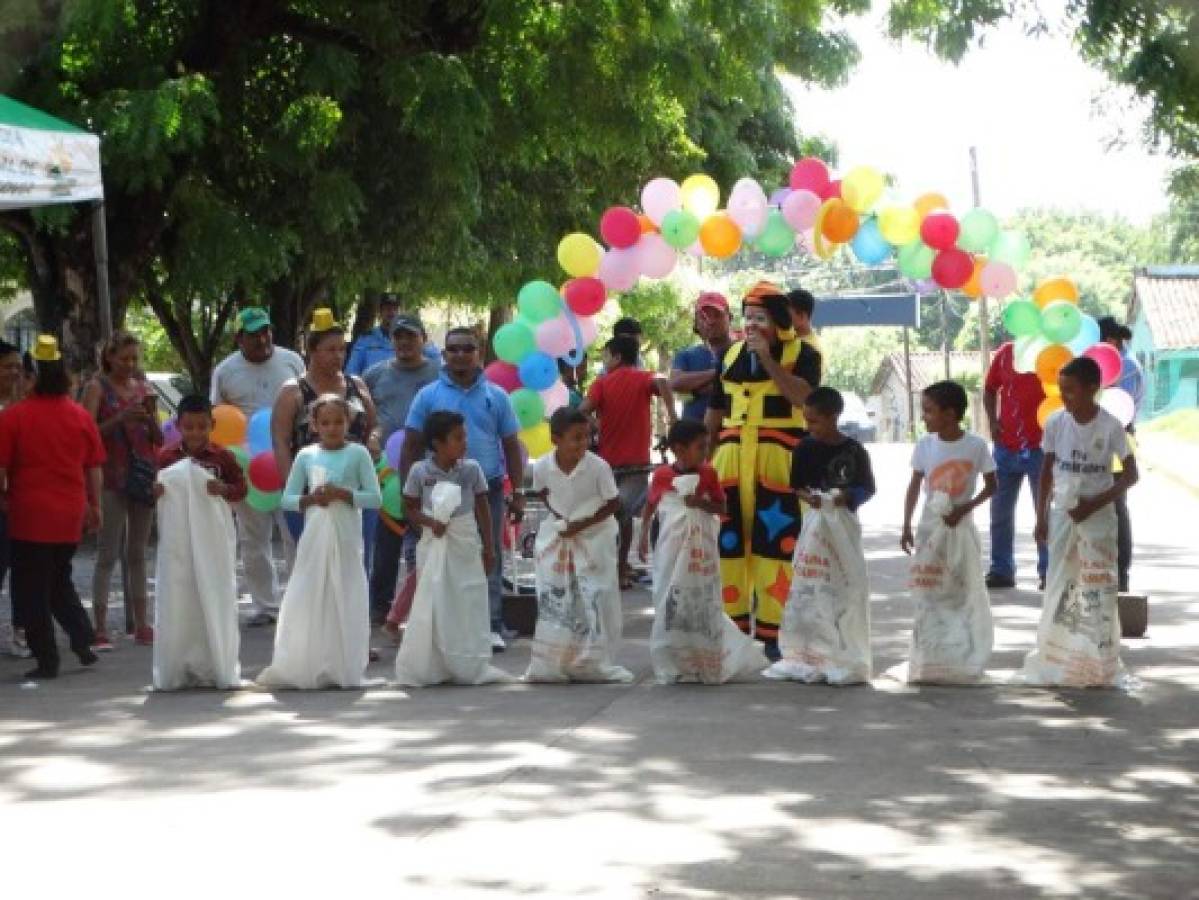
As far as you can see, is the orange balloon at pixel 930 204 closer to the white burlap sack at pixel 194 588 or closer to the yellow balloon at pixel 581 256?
the yellow balloon at pixel 581 256

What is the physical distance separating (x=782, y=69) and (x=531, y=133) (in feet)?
11.1

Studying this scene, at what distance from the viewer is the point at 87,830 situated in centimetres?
731

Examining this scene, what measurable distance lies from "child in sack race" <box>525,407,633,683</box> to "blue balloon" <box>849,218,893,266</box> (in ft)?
13.4

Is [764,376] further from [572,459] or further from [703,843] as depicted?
[703,843]

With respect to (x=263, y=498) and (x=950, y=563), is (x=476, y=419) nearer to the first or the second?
(x=263, y=498)

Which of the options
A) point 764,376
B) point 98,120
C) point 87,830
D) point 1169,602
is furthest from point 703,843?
point 98,120

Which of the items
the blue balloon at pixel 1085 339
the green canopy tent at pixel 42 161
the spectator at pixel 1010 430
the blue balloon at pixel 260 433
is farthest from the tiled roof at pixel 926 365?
the green canopy tent at pixel 42 161

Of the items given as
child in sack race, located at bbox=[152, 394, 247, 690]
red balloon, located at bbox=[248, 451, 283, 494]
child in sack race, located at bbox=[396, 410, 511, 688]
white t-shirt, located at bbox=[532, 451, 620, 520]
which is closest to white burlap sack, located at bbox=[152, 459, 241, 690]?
child in sack race, located at bbox=[152, 394, 247, 690]

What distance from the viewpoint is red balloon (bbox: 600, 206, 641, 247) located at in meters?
15.2

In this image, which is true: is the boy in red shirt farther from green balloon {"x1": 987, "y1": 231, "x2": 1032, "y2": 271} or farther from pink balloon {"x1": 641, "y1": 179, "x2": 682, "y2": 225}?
green balloon {"x1": 987, "y1": 231, "x2": 1032, "y2": 271}

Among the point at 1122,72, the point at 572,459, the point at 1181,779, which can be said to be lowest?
the point at 1181,779

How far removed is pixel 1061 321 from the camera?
13781 mm

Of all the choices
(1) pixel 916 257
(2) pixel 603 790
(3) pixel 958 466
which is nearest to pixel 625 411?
(1) pixel 916 257

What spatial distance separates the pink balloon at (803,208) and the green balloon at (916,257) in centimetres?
62
